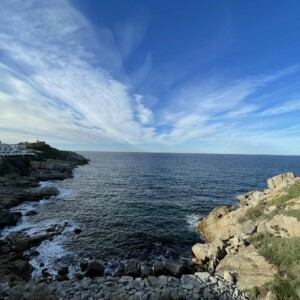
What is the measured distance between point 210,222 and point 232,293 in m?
16.9

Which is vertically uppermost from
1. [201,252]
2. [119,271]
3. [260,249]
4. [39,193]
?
[260,249]

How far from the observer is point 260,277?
1521cm

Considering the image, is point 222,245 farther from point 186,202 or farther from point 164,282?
point 186,202

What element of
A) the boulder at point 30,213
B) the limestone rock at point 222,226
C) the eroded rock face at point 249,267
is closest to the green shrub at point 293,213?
the eroded rock face at point 249,267

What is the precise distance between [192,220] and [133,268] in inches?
673

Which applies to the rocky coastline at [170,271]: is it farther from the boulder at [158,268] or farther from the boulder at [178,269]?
the boulder at [158,268]

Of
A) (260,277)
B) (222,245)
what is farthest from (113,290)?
(222,245)

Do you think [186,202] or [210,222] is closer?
[210,222]

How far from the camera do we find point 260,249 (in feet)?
61.6

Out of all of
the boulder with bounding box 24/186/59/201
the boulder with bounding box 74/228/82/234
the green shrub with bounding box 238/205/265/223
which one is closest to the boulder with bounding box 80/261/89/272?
the boulder with bounding box 74/228/82/234

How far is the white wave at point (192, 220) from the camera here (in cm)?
3228

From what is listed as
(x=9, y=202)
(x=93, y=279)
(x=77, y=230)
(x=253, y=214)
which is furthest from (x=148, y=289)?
(x=9, y=202)

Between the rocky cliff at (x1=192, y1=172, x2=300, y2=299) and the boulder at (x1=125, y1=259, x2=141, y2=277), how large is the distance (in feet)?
20.1

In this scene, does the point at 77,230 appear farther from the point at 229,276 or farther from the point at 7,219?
the point at 229,276
